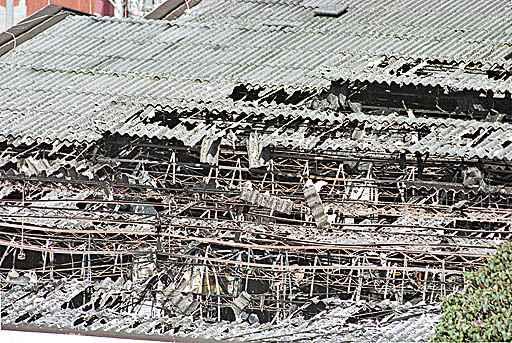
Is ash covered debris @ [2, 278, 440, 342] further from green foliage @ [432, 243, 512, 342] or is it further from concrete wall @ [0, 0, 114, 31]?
concrete wall @ [0, 0, 114, 31]

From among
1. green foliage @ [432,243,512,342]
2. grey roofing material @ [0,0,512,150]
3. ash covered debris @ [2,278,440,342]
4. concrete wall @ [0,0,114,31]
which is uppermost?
concrete wall @ [0,0,114,31]

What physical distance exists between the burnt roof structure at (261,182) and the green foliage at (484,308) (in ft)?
9.81

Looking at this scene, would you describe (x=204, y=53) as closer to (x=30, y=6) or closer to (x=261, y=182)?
(x=261, y=182)

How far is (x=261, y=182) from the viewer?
10.5m

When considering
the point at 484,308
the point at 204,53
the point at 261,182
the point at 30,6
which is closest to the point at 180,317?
the point at 261,182

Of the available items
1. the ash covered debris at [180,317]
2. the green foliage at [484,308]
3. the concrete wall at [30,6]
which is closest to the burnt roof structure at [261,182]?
the ash covered debris at [180,317]

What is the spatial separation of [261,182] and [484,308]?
554 centimetres

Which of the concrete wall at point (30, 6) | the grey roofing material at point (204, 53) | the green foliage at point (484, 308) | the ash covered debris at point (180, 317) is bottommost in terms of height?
the ash covered debris at point (180, 317)

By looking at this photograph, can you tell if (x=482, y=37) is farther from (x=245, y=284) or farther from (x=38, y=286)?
(x=38, y=286)

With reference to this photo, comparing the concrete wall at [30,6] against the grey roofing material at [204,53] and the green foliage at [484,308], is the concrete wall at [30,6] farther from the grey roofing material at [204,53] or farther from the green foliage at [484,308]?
the green foliage at [484,308]

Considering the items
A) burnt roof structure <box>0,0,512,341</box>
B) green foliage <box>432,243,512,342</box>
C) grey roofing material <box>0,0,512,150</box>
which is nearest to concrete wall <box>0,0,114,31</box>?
grey roofing material <box>0,0,512,150</box>

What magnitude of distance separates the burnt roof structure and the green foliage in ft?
9.81

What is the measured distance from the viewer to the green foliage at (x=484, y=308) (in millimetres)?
5016

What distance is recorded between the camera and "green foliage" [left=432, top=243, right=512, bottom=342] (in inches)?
197
